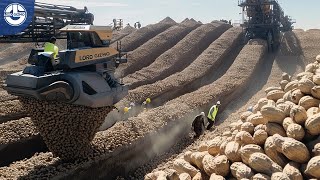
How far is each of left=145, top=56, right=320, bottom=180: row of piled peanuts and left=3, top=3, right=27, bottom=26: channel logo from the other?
696 cm

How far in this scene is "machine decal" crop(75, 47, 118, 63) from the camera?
35.7ft

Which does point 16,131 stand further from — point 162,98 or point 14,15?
point 162,98

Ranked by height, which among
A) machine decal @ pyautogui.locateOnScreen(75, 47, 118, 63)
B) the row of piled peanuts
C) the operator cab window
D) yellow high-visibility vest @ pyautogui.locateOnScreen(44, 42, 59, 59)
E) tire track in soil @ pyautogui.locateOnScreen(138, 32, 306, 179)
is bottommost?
tire track in soil @ pyautogui.locateOnScreen(138, 32, 306, 179)

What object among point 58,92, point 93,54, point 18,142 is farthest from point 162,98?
point 58,92

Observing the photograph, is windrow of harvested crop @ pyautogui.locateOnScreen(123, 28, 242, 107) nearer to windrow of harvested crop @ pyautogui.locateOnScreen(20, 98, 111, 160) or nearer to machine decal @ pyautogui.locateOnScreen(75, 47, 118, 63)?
machine decal @ pyautogui.locateOnScreen(75, 47, 118, 63)

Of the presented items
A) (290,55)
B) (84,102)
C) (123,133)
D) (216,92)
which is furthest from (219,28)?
(84,102)

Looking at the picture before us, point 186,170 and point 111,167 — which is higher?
point 186,170

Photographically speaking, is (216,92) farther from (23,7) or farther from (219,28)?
(219,28)

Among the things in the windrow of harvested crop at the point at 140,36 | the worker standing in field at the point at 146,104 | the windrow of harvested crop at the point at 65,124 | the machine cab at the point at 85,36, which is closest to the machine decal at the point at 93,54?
the machine cab at the point at 85,36

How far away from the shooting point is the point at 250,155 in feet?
22.2

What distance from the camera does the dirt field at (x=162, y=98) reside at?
39.8 ft

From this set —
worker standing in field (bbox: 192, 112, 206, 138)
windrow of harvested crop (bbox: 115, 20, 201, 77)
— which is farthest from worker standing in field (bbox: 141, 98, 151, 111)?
windrow of harvested crop (bbox: 115, 20, 201, 77)

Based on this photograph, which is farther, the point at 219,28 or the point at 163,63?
the point at 219,28

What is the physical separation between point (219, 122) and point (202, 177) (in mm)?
12102
